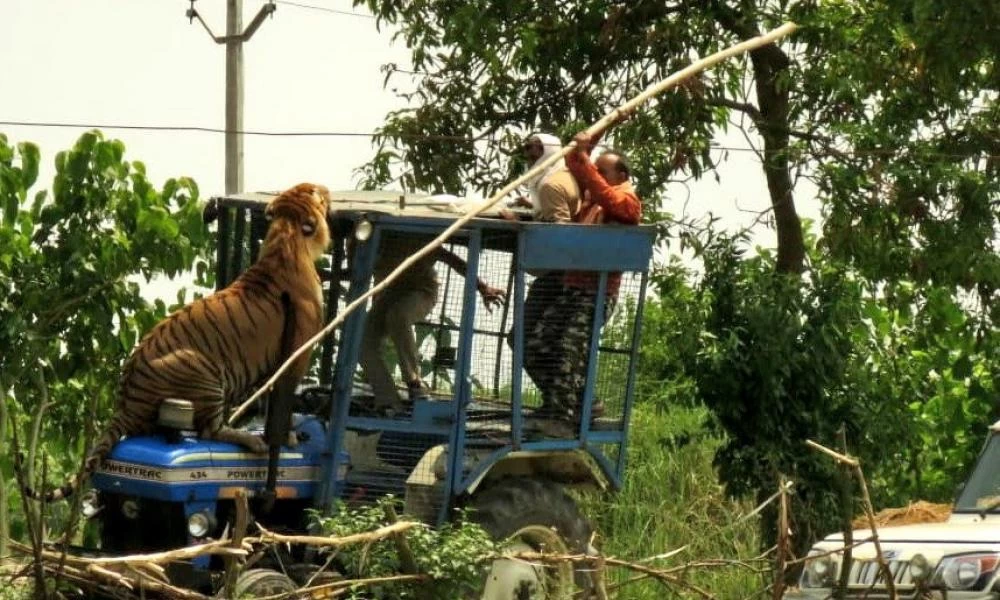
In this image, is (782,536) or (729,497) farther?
(729,497)

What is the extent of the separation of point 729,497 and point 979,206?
2.53 meters

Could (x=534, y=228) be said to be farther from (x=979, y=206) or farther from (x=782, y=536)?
(x=979, y=206)

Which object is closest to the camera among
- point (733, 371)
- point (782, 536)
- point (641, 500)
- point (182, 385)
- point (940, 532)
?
point (782, 536)

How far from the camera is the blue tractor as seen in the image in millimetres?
9484

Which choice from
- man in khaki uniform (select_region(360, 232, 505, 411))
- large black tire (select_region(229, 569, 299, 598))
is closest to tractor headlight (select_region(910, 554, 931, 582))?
man in khaki uniform (select_region(360, 232, 505, 411))

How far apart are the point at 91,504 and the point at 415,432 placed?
5.37 feet

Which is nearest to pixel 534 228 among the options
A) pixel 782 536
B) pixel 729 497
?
pixel 782 536

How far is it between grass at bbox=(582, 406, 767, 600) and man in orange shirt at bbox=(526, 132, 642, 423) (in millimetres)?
2327

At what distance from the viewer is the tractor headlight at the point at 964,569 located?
8.26 m

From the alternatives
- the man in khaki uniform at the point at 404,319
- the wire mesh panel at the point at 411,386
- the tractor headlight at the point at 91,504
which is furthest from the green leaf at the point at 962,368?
the tractor headlight at the point at 91,504

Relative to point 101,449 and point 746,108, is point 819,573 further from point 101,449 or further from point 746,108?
point 746,108

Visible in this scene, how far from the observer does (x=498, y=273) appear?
9.97m

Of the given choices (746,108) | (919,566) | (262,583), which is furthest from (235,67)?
(919,566)

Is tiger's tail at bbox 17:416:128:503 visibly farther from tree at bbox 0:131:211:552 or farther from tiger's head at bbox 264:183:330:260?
tree at bbox 0:131:211:552
